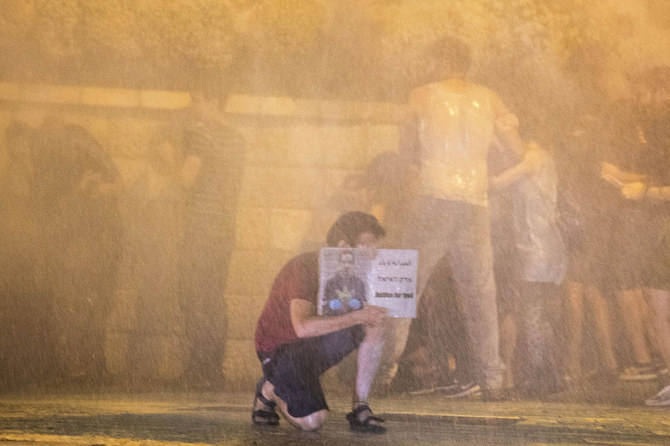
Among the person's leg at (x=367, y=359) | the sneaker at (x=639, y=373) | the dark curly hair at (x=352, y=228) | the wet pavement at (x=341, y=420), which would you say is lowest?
the wet pavement at (x=341, y=420)

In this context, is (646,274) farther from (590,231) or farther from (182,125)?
(182,125)

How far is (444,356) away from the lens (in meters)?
4.04

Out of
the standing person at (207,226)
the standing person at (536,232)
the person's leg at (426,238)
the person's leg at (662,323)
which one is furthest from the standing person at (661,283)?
the standing person at (207,226)

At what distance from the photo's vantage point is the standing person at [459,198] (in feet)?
13.3

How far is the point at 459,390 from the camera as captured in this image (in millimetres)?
3973

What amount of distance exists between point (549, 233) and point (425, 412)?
1126 mm

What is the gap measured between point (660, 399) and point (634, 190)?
101 cm

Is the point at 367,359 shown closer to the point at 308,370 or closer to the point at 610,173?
the point at 308,370

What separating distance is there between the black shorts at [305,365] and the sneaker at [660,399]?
152cm

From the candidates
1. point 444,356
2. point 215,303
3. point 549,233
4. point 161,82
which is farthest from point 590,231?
point 161,82

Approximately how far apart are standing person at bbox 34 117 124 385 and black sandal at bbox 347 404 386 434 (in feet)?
4.74

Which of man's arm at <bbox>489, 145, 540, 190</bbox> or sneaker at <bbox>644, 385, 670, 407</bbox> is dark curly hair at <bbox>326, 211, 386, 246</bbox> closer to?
man's arm at <bbox>489, 145, 540, 190</bbox>

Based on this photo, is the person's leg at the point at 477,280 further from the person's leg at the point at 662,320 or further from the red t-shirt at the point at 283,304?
the red t-shirt at the point at 283,304

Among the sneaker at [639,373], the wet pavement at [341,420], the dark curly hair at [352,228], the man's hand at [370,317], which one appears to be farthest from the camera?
the sneaker at [639,373]
